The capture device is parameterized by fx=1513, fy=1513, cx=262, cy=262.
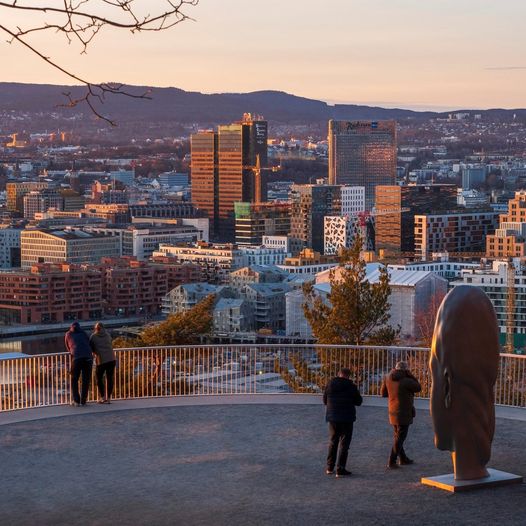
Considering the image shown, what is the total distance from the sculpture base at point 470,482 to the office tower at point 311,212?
385ft

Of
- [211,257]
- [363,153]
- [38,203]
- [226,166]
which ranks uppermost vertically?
[363,153]

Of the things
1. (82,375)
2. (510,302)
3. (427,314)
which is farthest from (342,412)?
(510,302)

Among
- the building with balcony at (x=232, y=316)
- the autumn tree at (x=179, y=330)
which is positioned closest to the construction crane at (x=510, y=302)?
the building with balcony at (x=232, y=316)

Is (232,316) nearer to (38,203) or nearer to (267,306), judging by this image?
(267,306)

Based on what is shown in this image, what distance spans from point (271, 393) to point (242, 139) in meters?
153

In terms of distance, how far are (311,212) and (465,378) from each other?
122786 millimetres

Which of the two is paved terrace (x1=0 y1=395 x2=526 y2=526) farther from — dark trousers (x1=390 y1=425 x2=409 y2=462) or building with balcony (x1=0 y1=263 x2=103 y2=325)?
building with balcony (x1=0 y1=263 x2=103 y2=325)

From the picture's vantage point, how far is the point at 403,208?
132 metres

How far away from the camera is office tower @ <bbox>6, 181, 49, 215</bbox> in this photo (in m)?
169

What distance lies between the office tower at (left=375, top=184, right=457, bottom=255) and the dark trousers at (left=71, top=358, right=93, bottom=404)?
10832 cm

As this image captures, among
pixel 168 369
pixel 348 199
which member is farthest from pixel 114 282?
pixel 168 369

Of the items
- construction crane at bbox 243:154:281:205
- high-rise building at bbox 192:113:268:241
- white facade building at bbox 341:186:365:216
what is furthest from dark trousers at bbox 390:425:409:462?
construction crane at bbox 243:154:281:205

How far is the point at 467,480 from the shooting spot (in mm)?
10328

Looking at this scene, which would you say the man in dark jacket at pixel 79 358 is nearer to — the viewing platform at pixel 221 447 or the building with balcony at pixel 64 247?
the viewing platform at pixel 221 447
